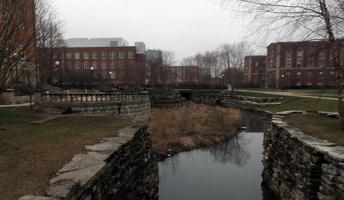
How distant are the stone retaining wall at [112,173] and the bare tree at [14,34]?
5799 millimetres

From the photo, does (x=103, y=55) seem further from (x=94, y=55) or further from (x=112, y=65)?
(x=112, y=65)

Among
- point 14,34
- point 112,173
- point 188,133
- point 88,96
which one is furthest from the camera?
point 88,96

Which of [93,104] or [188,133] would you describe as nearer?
[93,104]

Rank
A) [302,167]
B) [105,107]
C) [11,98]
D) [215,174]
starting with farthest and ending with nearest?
[11,98] → [105,107] → [215,174] → [302,167]

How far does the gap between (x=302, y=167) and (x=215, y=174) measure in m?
5.27

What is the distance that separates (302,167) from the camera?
23.1 ft

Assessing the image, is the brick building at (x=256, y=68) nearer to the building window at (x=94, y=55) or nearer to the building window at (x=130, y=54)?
the building window at (x=130, y=54)

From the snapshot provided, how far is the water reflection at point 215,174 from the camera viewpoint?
32.0 ft

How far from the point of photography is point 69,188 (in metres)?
3.80

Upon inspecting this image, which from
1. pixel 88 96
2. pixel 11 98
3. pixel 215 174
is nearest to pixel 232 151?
pixel 215 174

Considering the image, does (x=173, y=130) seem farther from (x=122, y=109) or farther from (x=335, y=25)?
(x=335, y=25)

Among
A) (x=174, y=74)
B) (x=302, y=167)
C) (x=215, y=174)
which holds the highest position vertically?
(x=174, y=74)

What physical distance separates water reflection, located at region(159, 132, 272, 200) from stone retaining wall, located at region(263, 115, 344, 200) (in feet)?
3.50

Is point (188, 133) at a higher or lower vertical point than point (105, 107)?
lower
